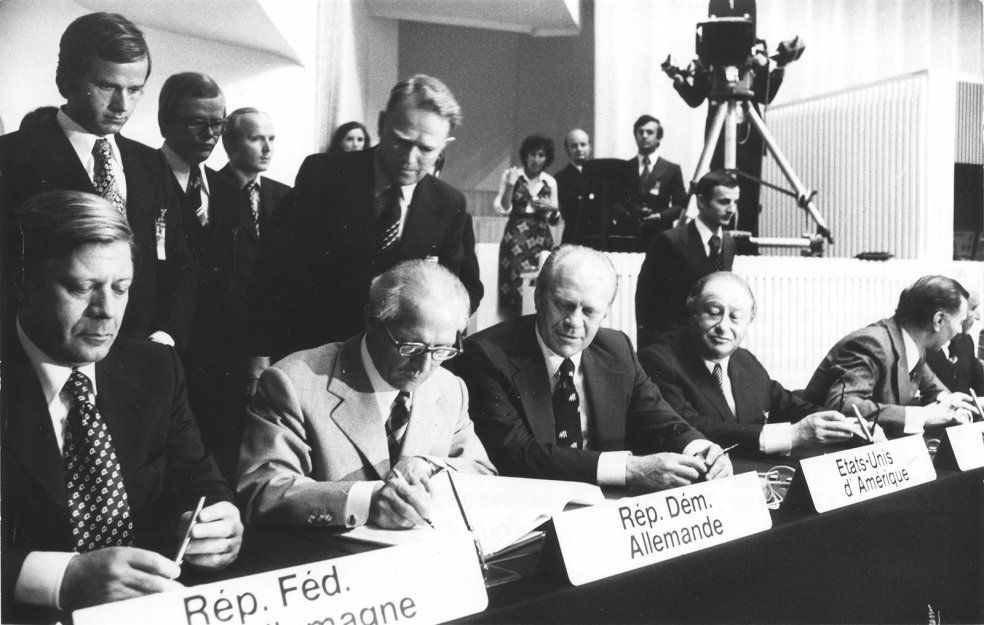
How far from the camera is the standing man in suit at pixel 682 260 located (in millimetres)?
2619

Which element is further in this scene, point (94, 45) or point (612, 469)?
point (612, 469)

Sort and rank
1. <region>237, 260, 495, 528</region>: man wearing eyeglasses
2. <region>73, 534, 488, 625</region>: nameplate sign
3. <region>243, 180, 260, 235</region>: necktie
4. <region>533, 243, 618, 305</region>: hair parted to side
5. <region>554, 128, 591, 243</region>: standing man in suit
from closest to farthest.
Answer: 1. <region>73, 534, 488, 625</region>: nameplate sign
2. <region>237, 260, 495, 528</region>: man wearing eyeglasses
3. <region>243, 180, 260, 235</region>: necktie
4. <region>533, 243, 618, 305</region>: hair parted to side
5. <region>554, 128, 591, 243</region>: standing man in suit

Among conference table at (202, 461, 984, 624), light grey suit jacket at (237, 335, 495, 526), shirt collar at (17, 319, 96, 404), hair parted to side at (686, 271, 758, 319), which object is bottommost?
conference table at (202, 461, 984, 624)

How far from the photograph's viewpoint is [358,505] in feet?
4.46

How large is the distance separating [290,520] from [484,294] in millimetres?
1024

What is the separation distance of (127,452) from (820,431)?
1608mm

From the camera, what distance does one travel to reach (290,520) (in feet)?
4.58

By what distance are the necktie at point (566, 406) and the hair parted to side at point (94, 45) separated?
107cm

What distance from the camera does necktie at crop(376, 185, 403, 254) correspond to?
2006 mm

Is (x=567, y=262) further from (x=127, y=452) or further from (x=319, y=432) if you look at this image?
(x=127, y=452)

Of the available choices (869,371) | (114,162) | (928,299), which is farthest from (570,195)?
(114,162)

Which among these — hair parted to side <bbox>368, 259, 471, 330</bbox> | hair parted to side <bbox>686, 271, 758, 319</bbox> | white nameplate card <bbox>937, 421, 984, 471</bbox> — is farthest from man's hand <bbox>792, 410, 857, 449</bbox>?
hair parted to side <bbox>368, 259, 471, 330</bbox>

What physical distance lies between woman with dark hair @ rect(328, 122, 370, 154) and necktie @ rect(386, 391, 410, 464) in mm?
637

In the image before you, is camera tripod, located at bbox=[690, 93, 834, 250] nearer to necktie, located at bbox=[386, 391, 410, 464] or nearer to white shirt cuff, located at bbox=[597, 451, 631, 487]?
white shirt cuff, located at bbox=[597, 451, 631, 487]
